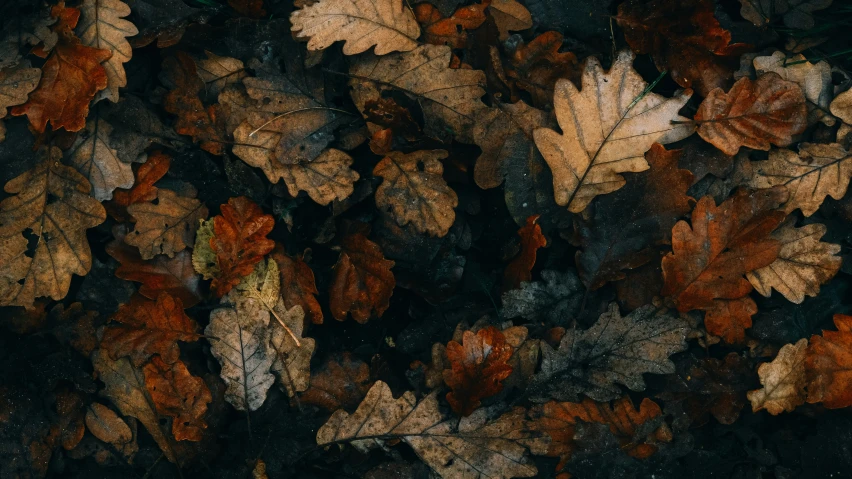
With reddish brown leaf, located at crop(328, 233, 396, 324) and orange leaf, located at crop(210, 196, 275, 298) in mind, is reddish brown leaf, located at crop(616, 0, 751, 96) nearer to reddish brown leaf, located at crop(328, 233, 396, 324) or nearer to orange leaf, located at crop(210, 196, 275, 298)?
reddish brown leaf, located at crop(328, 233, 396, 324)

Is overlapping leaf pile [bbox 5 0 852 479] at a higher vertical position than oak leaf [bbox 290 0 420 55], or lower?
lower

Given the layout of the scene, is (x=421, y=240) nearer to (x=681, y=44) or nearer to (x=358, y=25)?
(x=358, y=25)

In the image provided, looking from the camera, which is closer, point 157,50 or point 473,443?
point 473,443

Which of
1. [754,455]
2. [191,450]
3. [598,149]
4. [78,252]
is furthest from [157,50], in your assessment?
[754,455]

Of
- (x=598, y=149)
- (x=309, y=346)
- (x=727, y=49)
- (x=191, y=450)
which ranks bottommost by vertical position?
(x=191, y=450)

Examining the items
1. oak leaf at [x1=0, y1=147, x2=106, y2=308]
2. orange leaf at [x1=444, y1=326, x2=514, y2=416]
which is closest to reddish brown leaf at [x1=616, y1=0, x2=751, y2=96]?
orange leaf at [x1=444, y1=326, x2=514, y2=416]

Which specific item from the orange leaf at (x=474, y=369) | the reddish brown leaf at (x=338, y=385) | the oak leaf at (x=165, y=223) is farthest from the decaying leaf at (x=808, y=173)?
the oak leaf at (x=165, y=223)

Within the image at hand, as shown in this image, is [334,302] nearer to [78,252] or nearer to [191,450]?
[191,450]
